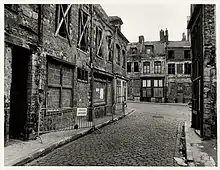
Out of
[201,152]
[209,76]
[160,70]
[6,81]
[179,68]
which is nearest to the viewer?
[6,81]

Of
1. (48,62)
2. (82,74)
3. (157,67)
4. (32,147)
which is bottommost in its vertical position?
(32,147)

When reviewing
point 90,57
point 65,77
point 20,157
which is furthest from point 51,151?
point 90,57

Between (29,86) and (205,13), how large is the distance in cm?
431

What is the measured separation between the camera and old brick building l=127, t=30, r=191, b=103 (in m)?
24.5

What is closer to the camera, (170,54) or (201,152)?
(201,152)

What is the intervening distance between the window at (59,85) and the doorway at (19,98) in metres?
1.02

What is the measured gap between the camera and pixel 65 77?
22.2ft

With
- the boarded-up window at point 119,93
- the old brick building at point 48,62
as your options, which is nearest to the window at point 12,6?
the old brick building at point 48,62

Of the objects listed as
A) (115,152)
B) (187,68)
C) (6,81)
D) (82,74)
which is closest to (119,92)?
(82,74)

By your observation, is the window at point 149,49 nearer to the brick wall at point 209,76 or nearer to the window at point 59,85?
the window at point 59,85

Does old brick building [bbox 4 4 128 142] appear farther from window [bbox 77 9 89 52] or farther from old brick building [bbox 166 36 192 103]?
old brick building [bbox 166 36 192 103]

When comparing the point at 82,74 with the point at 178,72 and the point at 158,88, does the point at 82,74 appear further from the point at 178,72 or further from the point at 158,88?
the point at 178,72

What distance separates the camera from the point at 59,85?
6.42 meters

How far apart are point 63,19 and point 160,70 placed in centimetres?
2022
